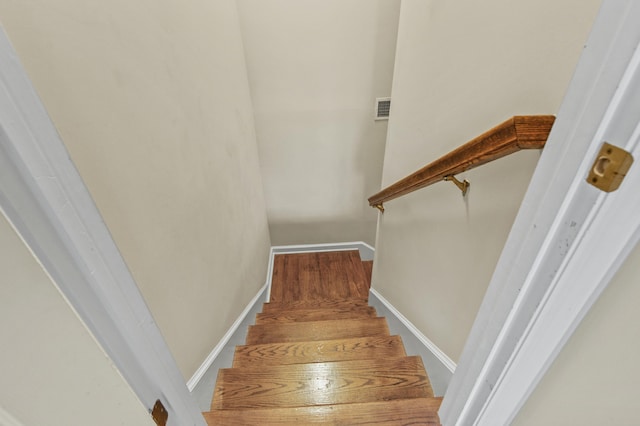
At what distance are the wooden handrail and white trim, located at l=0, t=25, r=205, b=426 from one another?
0.85 meters

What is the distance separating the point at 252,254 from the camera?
2.37m

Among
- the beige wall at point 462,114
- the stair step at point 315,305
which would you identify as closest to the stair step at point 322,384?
the beige wall at point 462,114

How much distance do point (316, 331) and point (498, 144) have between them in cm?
A: 158

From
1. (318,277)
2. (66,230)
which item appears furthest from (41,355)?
(318,277)

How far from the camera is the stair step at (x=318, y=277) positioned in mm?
2918

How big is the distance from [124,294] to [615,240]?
0.85 metres

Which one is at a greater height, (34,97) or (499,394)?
(34,97)

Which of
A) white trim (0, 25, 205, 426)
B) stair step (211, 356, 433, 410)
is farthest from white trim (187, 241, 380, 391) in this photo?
white trim (0, 25, 205, 426)

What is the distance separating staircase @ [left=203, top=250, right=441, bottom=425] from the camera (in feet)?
3.39

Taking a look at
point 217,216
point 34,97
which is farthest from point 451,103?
point 217,216

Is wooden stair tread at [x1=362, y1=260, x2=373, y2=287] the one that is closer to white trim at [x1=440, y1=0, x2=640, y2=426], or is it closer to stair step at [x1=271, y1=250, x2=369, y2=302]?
stair step at [x1=271, y1=250, x2=369, y2=302]

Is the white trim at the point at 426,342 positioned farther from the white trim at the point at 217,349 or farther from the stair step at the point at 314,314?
the white trim at the point at 217,349

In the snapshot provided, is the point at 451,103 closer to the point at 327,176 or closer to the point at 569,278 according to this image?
the point at 569,278

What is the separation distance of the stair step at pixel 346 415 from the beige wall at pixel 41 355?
2.13 ft
